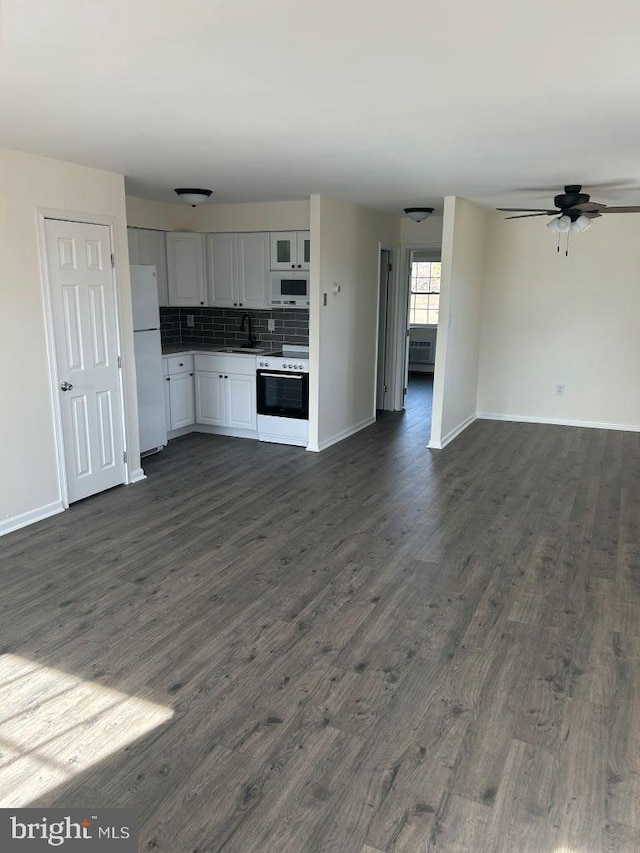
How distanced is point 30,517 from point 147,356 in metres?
2.01

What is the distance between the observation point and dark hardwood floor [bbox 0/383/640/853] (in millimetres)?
2127

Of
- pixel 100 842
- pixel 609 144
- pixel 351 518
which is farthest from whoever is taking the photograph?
pixel 351 518

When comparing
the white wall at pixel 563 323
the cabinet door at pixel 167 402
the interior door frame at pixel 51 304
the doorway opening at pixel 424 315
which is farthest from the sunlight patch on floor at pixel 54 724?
the doorway opening at pixel 424 315

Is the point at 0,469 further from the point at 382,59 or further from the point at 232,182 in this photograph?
the point at 382,59

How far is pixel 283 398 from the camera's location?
663cm

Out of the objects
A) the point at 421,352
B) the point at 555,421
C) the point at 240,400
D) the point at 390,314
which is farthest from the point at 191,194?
the point at 421,352

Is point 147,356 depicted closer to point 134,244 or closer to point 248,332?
point 134,244

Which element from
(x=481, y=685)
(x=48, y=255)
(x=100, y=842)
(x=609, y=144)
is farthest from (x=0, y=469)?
(x=609, y=144)

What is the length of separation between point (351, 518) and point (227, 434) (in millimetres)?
2843

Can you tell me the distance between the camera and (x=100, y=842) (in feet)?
6.54

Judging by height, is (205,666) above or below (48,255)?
below

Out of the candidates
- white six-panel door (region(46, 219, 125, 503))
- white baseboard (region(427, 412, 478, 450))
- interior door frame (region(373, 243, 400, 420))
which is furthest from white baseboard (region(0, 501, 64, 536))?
interior door frame (region(373, 243, 400, 420))

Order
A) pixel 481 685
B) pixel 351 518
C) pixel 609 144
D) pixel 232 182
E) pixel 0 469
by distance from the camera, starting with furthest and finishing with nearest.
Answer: pixel 232 182 < pixel 351 518 < pixel 0 469 < pixel 609 144 < pixel 481 685

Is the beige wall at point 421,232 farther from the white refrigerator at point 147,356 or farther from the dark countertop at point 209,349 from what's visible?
the white refrigerator at point 147,356
